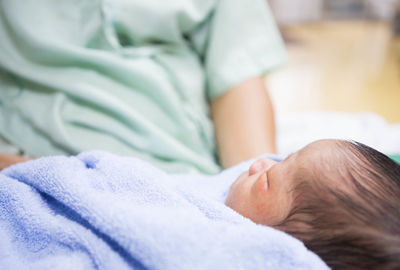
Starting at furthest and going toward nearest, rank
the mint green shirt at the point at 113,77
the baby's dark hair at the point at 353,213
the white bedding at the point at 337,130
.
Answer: the white bedding at the point at 337,130 → the mint green shirt at the point at 113,77 → the baby's dark hair at the point at 353,213

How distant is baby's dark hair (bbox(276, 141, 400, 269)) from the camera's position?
33 cm

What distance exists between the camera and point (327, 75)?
239 centimetres

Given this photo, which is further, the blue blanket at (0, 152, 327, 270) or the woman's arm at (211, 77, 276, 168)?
the woman's arm at (211, 77, 276, 168)

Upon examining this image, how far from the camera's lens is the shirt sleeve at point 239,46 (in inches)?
29.8

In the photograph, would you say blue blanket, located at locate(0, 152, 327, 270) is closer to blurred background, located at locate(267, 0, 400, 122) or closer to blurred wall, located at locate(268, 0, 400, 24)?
blurred background, located at locate(267, 0, 400, 122)

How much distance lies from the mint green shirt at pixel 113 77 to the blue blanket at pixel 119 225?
0.20 meters

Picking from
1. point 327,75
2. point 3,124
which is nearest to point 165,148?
point 3,124

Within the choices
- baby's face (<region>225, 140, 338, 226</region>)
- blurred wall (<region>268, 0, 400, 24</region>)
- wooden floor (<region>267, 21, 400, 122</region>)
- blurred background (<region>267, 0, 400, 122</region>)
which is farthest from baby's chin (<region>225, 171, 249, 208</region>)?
blurred wall (<region>268, 0, 400, 24</region>)

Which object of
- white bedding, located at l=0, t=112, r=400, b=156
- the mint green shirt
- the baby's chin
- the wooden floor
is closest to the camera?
the baby's chin

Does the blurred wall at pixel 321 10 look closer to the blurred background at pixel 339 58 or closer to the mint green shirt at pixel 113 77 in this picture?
the blurred background at pixel 339 58

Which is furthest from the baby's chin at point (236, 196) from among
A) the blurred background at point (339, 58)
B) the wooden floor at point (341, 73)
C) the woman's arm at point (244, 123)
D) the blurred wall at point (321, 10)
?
the blurred wall at point (321, 10)

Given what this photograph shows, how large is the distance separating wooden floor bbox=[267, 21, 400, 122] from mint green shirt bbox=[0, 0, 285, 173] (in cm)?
114

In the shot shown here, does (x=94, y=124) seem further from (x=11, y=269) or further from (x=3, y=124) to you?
(x=11, y=269)

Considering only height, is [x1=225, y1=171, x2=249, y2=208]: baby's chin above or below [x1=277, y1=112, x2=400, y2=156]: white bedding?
above
